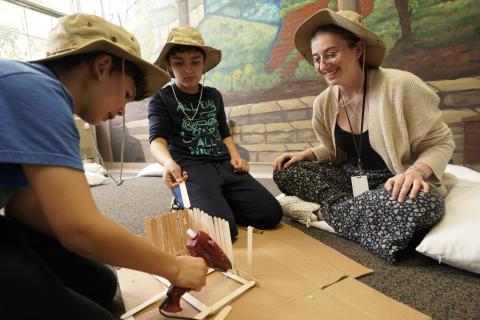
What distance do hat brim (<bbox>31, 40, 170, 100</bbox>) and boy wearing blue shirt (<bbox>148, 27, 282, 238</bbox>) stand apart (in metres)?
0.54

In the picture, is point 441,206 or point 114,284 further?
point 441,206

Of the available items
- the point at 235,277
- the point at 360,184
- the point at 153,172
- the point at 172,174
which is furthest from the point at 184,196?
the point at 153,172

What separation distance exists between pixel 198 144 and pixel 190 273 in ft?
3.17

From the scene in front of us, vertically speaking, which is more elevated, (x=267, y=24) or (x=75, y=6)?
(x=75, y=6)

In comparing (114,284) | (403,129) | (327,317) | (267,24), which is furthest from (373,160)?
(267,24)

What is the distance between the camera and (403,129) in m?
1.22

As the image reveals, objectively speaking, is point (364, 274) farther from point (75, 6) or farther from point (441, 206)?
point (75, 6)

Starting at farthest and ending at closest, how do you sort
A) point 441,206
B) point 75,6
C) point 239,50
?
point 75,6 < point 239,50 < point 441,206

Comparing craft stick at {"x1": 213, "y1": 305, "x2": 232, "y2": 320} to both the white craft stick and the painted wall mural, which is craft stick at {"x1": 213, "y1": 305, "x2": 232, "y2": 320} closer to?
the white craft stick

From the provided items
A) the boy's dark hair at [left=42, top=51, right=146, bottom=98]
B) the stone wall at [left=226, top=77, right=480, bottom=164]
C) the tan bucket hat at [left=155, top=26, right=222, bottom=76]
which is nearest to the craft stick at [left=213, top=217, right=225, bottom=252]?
the boy's dark hair at [left=42, top=51, right=146, bottom=98]

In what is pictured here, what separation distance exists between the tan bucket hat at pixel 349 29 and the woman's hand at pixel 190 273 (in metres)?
1.03

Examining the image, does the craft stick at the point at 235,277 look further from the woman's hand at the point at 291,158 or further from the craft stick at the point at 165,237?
the woman's hand at the point at 291,158

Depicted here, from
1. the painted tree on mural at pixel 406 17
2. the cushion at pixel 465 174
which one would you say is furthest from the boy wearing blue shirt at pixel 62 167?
the painted tree on mural at pixel 406 17

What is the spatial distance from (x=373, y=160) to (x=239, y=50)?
2080mm
